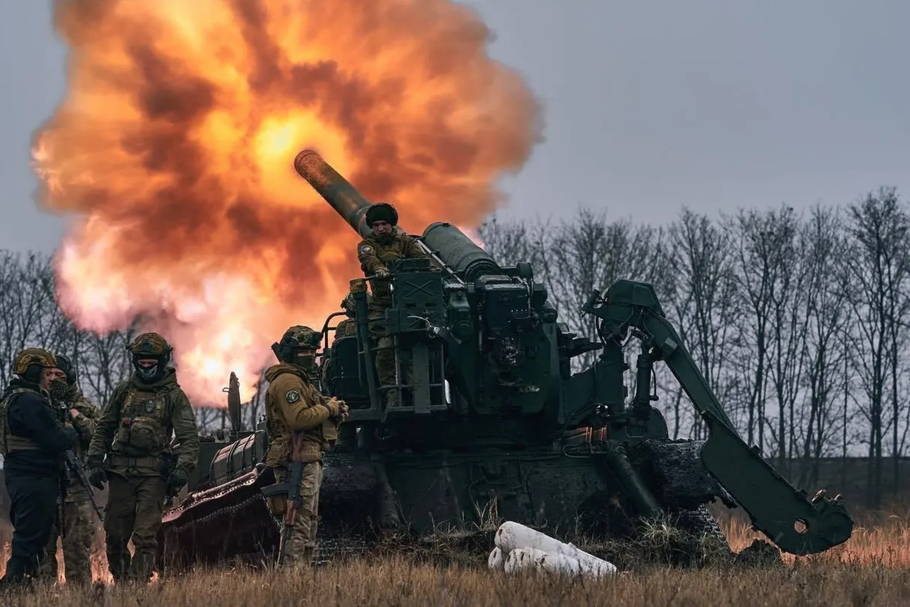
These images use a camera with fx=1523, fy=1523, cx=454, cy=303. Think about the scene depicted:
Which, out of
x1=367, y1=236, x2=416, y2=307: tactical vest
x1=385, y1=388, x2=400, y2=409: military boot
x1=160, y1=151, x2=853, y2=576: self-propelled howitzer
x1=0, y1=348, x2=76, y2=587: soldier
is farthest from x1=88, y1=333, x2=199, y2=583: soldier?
x1=367, y1=236, x2=416, y2=307: tactical vest

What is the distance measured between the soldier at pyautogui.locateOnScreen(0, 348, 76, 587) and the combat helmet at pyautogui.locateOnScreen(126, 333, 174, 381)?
29.8 inches

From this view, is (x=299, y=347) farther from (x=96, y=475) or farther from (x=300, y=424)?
(x=96, y=475)

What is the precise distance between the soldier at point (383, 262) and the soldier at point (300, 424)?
3.49ft

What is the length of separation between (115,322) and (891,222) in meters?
26.4

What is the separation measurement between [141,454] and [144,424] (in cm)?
27

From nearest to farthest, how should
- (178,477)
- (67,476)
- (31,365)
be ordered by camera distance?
(178,477)
(31,365)
(67,476)

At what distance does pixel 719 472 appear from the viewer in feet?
47.1

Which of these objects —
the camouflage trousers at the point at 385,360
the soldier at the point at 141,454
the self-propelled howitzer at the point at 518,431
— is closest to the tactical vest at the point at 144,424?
the soldier at the point at 141,454

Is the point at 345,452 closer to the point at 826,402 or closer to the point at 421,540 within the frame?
the point at 421,540

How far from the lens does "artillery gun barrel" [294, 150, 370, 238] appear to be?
1872 centimetres

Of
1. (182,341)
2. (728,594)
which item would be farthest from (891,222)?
(728,594)

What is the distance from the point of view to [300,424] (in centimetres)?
1320

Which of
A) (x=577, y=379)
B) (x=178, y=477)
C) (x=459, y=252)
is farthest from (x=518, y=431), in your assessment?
(x=178, y=477)

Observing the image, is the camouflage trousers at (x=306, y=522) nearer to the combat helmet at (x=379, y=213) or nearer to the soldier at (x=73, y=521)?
the soldier at (x=73, y=521)
